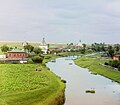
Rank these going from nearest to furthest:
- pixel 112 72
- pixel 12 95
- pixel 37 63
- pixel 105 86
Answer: pixel 12 95 < pixel 105 86 < pixel 112 72 < pixel 37 63

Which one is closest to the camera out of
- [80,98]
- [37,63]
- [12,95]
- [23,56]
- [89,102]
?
[12,95]

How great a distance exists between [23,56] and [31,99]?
241 ft

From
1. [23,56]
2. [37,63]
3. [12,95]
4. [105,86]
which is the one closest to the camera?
[12,95]

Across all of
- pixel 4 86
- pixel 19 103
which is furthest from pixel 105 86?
pixel 19 103

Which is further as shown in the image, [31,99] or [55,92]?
[55,92]

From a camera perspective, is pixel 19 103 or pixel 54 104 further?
pixel 54 104

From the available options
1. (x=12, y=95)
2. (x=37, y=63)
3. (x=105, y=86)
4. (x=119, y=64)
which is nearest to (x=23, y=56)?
(x=37, y=63)

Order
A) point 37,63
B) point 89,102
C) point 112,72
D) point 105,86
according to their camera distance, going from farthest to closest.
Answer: point 37,63, point 112,72, point 105,86, point 89,102

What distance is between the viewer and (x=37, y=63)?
311 ft

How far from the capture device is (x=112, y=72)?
2968 inches

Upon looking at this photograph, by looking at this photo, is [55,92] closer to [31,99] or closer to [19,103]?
[31,99]

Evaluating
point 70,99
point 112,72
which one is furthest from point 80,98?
point 112,72

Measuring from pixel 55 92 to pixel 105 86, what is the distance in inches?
624

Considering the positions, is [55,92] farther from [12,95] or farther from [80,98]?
[12,95]
